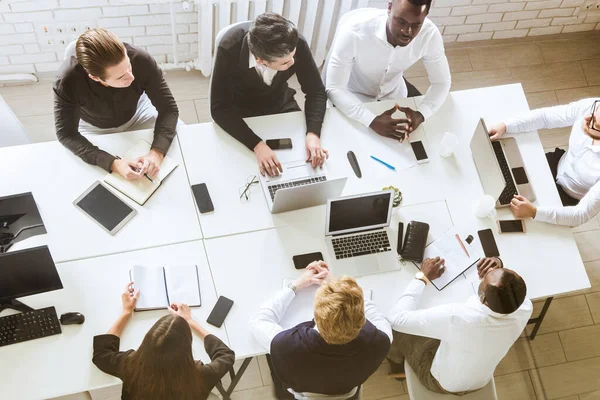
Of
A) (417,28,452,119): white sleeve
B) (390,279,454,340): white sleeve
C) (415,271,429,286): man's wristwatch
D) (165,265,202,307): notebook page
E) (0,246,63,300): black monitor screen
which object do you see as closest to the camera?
(0,246,63,300): black monitor screen

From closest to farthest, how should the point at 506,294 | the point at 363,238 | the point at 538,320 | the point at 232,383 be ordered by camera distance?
the point at 506,294, the point at 363,238, the point at 232,383, the point at 538,320

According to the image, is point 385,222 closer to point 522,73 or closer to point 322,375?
point 322,375

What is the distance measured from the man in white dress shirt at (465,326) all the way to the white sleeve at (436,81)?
803mm

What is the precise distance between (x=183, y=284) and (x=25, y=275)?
61 cm

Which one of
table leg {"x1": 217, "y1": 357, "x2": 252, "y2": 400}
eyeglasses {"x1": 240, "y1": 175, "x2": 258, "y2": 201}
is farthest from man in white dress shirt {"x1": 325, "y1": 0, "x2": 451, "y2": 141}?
table leg {"x1": 217, "y1": 357, "x2": 252, "y2": 400}

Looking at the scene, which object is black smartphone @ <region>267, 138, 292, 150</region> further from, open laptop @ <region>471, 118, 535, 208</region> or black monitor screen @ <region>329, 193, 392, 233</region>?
open laptop @ <region>471, 118, 535, 208</region>

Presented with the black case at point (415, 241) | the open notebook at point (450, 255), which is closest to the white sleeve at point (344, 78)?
the black case at point (415, 241)

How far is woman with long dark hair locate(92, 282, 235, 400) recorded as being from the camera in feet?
6.97

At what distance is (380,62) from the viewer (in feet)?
10.0

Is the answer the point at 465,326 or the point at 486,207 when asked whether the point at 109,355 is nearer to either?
the point at 465,326

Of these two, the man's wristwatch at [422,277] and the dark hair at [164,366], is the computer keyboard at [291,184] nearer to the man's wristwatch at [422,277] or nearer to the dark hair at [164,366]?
the man's wristwatch at [422,277]

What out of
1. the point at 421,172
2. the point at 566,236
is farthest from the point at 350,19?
the point at 566,236

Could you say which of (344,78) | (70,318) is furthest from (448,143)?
(70,318)

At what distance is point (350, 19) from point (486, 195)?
3.49ft
